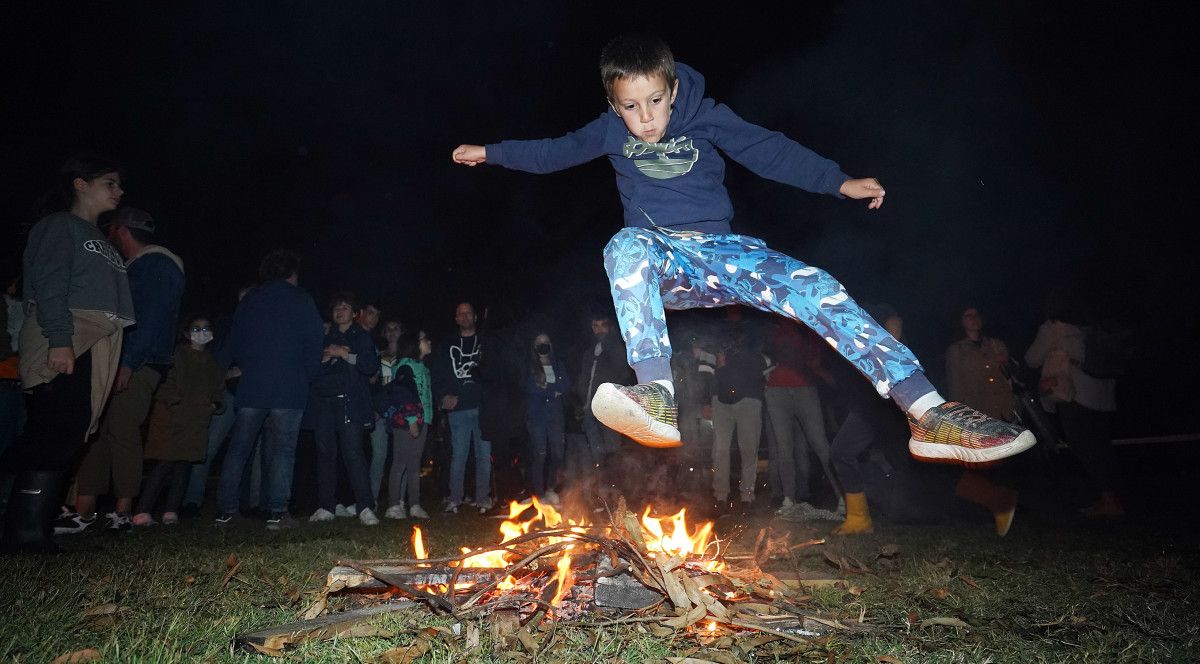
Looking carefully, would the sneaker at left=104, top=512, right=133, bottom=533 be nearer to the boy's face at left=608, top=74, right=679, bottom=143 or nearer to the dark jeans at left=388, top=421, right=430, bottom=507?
the dark jeans at left=388, top=421, right=430, bottom=507

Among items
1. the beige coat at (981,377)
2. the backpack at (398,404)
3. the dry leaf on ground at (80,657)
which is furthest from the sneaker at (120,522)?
the beige coat at (981,377)

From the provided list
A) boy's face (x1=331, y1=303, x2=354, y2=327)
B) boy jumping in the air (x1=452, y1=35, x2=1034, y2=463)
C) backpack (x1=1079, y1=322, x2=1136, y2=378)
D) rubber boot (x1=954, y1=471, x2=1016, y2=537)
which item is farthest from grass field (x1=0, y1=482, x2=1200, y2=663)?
boy's face (x1=331, y1=303, x2=354, y2=327)

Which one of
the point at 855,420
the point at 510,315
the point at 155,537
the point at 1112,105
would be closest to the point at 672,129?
the point at 855,420

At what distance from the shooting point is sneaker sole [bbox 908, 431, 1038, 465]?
2.30 metres

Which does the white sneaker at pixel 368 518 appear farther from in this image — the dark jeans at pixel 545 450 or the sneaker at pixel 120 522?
the dark jeans at pixel 545 450

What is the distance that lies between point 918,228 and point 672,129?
7.36 m

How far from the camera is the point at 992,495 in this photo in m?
5.20

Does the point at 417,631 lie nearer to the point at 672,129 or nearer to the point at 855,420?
the point at 672,129

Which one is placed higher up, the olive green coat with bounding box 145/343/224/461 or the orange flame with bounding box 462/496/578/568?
the olive green coat with bounding box 145/343/224/461

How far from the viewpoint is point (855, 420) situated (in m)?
5.45

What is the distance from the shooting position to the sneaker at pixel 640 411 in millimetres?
2424

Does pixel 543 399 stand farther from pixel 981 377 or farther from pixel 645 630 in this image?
pixel 645 630

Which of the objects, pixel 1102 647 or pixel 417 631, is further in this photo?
pixel 1102 647

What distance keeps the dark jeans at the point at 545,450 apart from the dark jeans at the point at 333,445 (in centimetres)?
162
